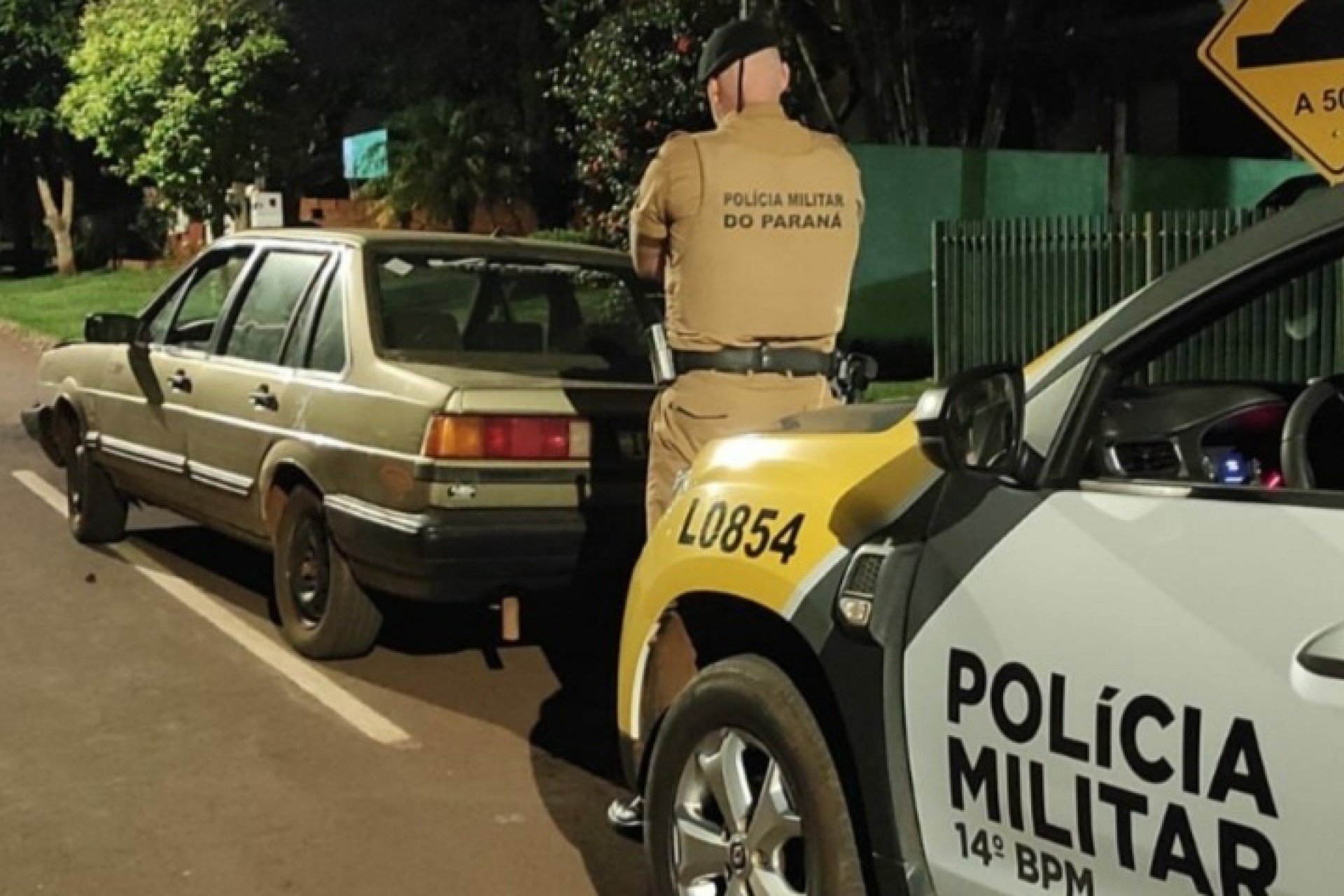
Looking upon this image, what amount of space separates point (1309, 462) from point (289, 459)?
4.30 meters

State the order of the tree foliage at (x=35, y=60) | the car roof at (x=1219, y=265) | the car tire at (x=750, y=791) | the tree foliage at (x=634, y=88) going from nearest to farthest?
the car roof at (x=1219, y=265)
the car tire at (x=750, y=791)
the tree foliage at (x=634, y=88)
the tree foliage at (x=35, y=60)

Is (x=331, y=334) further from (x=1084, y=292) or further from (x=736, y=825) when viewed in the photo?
(x=1084, y=292)

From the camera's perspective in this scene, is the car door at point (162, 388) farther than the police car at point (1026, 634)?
Yes

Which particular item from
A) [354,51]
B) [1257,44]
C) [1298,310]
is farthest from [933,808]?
[354,51]

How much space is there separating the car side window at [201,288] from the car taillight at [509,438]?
2.08 meters

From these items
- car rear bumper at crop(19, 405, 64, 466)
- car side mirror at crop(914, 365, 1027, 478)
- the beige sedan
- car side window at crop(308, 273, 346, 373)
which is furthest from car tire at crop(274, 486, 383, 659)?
car side mirror at crop(914, 365, 1027, 478)

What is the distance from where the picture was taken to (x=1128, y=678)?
8.99 feet

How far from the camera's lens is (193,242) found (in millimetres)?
44219

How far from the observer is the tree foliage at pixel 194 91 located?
2722 cm

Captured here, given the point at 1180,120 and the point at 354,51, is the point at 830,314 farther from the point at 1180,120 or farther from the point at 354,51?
the point at 354,51

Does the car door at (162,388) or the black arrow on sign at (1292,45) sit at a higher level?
the black arrow on sign at (1292,45)

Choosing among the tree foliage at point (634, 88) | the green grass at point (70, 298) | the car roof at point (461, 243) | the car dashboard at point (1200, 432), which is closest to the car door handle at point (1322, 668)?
the car dashboard at point (1200, 432)

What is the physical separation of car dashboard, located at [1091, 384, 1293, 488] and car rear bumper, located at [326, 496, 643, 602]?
273cm

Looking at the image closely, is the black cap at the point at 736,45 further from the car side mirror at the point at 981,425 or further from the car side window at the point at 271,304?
the car side window at the point at 271,304
